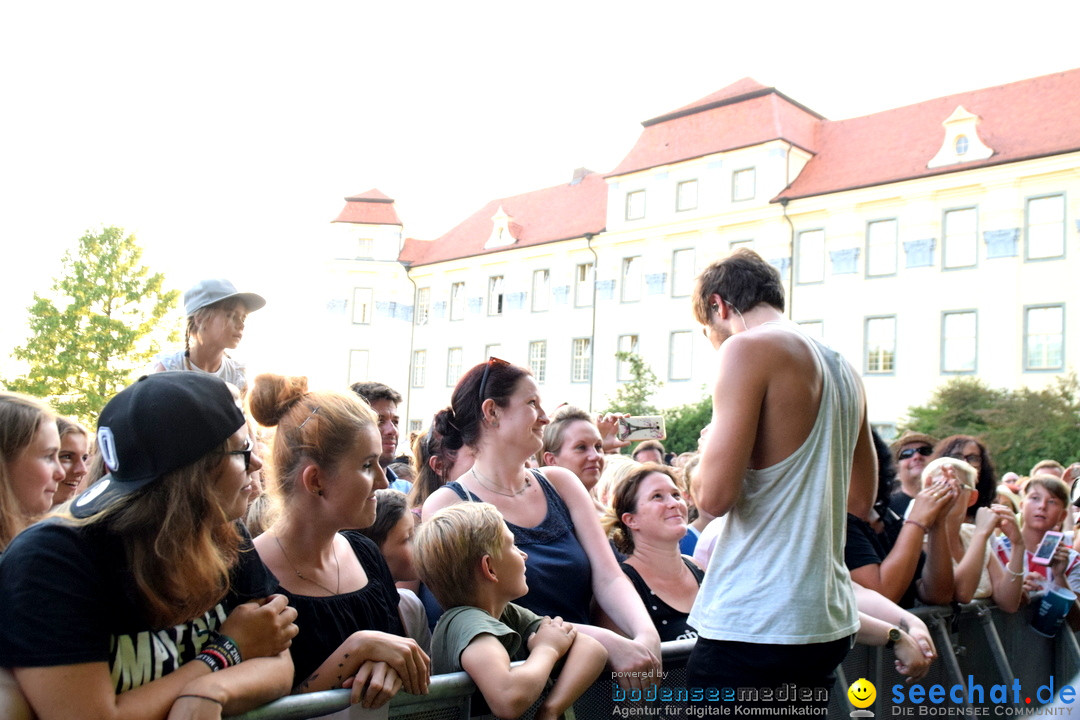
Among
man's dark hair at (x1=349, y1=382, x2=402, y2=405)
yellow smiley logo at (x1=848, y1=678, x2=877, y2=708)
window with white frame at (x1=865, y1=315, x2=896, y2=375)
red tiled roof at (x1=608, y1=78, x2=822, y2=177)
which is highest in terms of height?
red tiled roof at (x1=608, y1=78, x2=822, y2=177)

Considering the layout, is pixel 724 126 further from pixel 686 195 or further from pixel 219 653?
pixel 219 653

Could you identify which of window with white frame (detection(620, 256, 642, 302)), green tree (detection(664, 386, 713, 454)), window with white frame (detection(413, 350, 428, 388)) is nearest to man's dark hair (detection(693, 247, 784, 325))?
green tree (detection(664, 386, 713, 454))

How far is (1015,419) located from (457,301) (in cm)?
2883

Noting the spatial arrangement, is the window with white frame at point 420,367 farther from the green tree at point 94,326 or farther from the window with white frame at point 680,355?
the green tree at point 94,326

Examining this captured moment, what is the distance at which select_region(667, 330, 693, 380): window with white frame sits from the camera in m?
37.4

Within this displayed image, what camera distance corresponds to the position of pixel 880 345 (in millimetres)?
32188

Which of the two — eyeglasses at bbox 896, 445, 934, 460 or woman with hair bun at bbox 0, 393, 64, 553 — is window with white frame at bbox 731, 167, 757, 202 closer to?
eyeglasses at bbox 896, 445, 934, 460

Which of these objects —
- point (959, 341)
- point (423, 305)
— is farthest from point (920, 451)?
point (423, 305)

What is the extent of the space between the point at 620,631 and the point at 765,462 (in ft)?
3.06

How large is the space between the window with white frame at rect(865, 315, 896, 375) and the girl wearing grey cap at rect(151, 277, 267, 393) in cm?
3017

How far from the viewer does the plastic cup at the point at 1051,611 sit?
5500mm

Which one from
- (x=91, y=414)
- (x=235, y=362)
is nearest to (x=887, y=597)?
(x=235, y=362)

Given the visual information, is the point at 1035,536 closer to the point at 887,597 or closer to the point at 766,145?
the point at 887,597

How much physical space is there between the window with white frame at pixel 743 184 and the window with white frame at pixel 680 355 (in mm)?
5862
